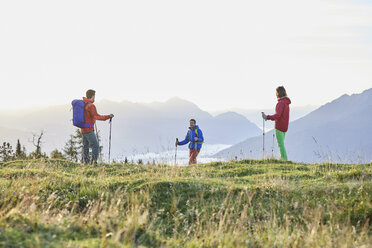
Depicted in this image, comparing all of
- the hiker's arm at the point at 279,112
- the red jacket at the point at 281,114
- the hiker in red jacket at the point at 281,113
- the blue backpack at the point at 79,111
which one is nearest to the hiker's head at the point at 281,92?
the hiker in red jacket at the point at 281,113

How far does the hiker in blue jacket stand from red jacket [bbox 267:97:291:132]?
3.51 m

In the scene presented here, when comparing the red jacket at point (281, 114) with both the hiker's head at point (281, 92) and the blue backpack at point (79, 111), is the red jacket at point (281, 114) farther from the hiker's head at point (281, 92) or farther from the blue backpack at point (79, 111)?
the blue backpack at point (79, 111)

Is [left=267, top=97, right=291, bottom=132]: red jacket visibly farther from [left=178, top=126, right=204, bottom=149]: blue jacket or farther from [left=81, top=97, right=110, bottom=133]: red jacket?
[left=81, top=97, right=110, bottom=133]: red jacket

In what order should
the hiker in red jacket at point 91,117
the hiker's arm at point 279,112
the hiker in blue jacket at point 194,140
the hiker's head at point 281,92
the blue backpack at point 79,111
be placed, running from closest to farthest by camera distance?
1. the blue backpack at point 79,111
2. the hiker in red jacket at point 91,117
3. the hiker's arm at point 279,112
4. the hiker's head at point 281,92
5. the hiker in blue jacket at point 194,140

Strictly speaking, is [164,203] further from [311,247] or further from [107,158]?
[107,158]

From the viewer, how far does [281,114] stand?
14.5m

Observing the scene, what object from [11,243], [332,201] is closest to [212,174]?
[332,201]

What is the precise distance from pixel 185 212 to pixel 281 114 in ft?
26.6

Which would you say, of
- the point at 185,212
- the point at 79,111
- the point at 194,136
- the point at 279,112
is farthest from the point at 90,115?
the point at 185,212

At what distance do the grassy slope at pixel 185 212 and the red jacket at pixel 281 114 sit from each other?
10.6 feet

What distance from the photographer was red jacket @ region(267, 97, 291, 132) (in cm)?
1441

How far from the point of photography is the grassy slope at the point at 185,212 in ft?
15.9

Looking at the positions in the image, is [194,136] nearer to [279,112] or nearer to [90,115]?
[279,112]

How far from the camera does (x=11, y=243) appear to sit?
4.20 meters
